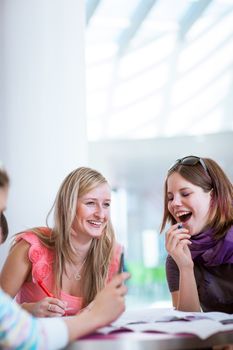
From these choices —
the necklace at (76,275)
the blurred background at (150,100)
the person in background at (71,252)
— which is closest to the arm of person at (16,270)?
the person in background at (71,252)

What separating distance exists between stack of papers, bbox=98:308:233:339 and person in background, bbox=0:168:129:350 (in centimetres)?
8

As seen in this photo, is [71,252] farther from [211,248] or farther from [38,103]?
[38,103]

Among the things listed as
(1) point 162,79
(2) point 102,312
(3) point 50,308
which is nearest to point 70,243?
(3) point 50,308

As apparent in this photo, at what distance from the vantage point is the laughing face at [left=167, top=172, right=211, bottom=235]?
8.34 feet

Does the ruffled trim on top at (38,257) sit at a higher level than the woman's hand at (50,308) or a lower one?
higher

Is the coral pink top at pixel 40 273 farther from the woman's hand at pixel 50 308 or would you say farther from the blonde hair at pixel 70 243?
the woman's hand at pixel 50 308

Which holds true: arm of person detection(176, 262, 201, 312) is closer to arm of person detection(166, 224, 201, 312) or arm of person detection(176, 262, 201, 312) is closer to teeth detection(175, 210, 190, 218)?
arm of person detection(166, 224, 201, 312)

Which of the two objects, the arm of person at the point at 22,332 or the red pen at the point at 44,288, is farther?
the red pen at the point at 44,288

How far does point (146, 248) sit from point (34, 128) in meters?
6.73

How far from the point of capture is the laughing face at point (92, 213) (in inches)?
99.1

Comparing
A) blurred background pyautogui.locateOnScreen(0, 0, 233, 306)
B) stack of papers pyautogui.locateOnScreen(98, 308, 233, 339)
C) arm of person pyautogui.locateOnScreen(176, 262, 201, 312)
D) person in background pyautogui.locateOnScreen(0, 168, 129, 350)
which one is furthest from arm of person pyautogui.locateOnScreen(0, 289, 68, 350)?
blurred background pyautogui.locateOnScreen(0, 0, 233, 306)

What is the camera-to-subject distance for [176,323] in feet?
5.79

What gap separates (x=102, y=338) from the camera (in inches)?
61.2

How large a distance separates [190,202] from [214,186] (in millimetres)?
118
